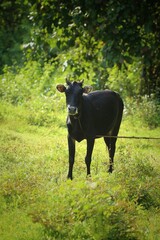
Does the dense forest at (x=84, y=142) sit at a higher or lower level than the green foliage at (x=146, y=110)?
higher

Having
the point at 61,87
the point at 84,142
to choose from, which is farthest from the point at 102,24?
the point at 84,142

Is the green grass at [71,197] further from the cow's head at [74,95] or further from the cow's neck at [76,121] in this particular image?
the cow's head at [74,95]

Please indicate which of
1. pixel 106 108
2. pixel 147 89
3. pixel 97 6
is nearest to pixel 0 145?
pixel 106 108

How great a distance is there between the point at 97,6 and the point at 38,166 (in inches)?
160

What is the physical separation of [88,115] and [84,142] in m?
4.03

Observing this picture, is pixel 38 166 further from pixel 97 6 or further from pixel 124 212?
pixel 97 6

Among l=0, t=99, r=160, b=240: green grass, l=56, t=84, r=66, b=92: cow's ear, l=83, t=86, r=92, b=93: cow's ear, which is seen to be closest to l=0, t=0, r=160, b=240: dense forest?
l=0, t=99, r=160, b=240: green grass

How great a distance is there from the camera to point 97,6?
448 inches

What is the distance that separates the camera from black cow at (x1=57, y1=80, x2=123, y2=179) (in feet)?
28.0

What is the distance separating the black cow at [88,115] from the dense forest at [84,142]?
1.57ft

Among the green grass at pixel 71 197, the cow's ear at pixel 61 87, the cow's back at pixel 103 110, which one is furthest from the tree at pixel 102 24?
the cow's ear at pixel 61 87

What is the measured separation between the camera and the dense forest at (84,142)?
6.22 m

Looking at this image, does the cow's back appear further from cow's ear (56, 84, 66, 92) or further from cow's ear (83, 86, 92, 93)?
cow's ear (56, 84, 66, 92)

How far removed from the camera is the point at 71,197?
6328 millimetres
